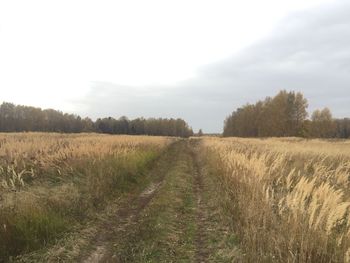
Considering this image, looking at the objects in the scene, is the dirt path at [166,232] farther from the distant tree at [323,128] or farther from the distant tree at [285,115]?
the distant tree at [323,128]

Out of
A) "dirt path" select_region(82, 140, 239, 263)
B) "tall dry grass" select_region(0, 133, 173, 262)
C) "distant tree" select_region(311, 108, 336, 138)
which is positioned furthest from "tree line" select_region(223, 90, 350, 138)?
"dirt path" select_region(82, 140, 239, 263)

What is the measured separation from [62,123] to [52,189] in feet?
379

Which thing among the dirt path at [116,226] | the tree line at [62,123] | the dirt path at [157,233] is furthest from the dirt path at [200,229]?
the tree line at [62,123]

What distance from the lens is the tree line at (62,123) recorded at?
11394 centimetres

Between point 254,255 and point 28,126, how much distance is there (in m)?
117

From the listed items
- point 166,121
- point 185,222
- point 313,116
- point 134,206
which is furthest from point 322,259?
point 166,121

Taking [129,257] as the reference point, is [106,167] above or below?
above

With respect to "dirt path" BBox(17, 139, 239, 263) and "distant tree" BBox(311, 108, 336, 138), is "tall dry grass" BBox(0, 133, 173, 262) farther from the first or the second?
"distant tree" BBox(311, 108, 336, 138)

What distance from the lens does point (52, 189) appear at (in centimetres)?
1084

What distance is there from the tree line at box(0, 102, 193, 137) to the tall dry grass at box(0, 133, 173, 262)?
327ft

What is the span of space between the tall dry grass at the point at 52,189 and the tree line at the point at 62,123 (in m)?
99.8

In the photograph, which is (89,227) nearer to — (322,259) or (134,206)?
(134,206)

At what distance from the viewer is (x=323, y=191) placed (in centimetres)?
675

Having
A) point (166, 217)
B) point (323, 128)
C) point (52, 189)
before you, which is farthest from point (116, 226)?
point (323, 128)
